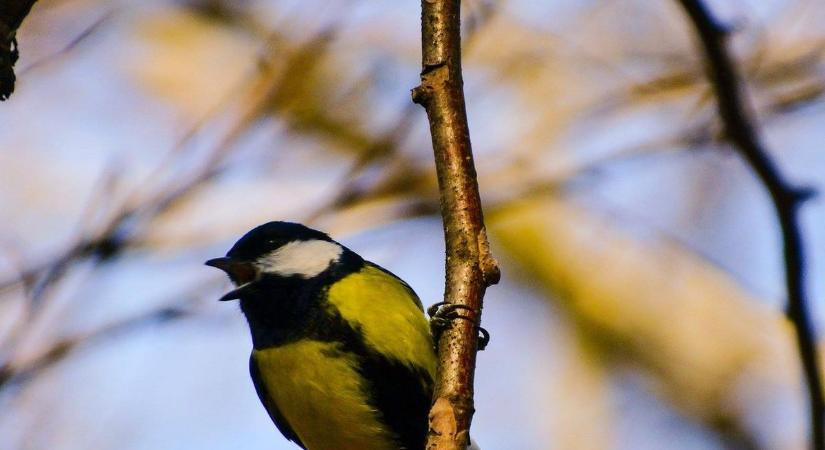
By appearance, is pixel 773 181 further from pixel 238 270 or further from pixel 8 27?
pixel 238 270

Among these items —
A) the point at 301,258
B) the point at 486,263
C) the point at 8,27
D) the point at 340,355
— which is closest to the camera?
the point at 8,27

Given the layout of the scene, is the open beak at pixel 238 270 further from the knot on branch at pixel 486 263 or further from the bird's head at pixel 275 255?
the knot on branch at pixel 486 263

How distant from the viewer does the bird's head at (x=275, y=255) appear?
312 cm

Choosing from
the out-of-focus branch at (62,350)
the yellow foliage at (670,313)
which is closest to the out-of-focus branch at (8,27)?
the out-of-focus branch at (62,350)

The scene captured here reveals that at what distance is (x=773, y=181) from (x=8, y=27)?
1.46 metres

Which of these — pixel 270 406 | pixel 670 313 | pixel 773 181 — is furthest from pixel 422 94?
pixel 670 313

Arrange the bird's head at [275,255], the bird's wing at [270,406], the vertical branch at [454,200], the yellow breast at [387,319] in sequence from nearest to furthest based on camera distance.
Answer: the vertical branch at [454,200]
the yellow breast at [387,319]
the bird's wing at [270,406]
the bird's head at [275,255]

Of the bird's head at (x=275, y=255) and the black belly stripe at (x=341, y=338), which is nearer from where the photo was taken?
the black belly stripe at (x=341, y=338)

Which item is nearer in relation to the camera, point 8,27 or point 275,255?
point 8,27

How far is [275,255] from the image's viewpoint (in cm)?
320

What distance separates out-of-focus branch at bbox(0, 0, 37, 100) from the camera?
1.72 metres

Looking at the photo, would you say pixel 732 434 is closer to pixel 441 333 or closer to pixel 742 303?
pixel 742 303

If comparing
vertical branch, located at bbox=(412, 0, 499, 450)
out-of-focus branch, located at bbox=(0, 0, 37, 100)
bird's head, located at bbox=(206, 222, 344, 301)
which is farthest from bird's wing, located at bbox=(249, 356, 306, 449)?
out-of-focus branch, located at bbox=(0, 0, 37, 100)

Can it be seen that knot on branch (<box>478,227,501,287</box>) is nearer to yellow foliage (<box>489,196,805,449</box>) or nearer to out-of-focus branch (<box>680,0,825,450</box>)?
out-of-focus branch (<box>680,0,825,450</box>)
